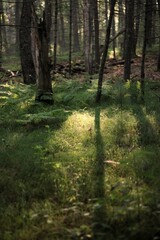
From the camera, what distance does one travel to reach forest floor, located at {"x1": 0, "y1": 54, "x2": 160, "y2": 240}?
15.0ft

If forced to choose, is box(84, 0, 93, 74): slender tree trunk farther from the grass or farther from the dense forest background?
the grass

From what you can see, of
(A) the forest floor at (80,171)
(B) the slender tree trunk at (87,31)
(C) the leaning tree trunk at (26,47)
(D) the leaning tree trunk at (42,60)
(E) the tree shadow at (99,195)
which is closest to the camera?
(E) the tree shadow at (99,195)

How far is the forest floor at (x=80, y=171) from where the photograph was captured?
15.0 feet

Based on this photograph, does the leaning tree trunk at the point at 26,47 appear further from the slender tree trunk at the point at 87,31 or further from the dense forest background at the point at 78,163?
the slender tree trunk at the point at 87,31

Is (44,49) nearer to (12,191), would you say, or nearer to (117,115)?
(117,115)

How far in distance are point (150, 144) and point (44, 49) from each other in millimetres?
5205

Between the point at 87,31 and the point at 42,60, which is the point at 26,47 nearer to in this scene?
the point at 42,60

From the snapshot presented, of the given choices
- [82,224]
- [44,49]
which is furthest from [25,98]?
[82,224]

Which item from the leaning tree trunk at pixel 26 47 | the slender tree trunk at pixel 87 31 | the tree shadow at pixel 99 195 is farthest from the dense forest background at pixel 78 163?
the slender tree trunk at pixel 87 31

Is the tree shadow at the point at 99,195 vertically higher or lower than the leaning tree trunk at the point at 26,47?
lower

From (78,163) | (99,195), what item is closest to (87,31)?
(78,163)

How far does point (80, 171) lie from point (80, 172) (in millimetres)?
48

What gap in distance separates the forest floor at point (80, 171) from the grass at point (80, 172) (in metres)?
0.01

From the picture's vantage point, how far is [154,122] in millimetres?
8672
